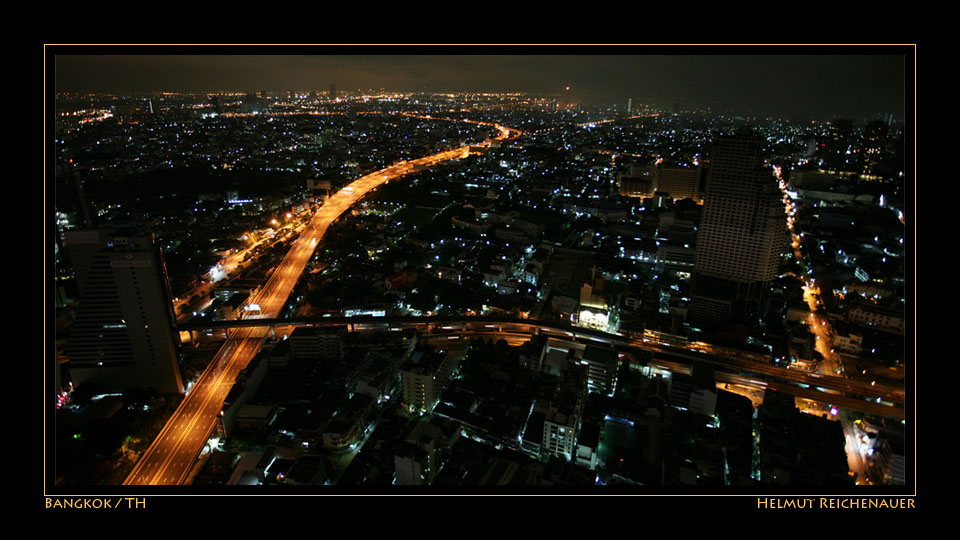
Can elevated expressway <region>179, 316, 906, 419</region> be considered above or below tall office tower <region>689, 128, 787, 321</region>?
below

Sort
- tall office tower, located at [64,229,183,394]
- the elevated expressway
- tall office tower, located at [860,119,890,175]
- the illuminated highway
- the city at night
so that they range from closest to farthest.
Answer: the city at night
the illuminated highway
tall office tower, located at [64,229,183,394]
the elevated expressway
tall office tower, located at [860,119,890,175]

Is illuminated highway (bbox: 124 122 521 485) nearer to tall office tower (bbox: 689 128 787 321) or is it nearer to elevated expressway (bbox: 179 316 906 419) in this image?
elevated expressway (bbox: 179 316 906 419)

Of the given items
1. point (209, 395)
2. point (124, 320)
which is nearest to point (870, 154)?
point (209, 395)

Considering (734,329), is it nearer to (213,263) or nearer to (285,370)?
(285,370)

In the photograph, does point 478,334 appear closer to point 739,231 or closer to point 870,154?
point 739,231

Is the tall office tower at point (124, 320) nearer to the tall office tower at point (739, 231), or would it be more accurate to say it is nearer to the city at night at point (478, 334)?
the city at night at point (478, 334)

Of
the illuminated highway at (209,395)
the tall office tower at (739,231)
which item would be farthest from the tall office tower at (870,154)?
the illuminated highway at (209,395)

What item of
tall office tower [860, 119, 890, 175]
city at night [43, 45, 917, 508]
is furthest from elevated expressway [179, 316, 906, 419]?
tall office tower [860, 119, 890, 175]
